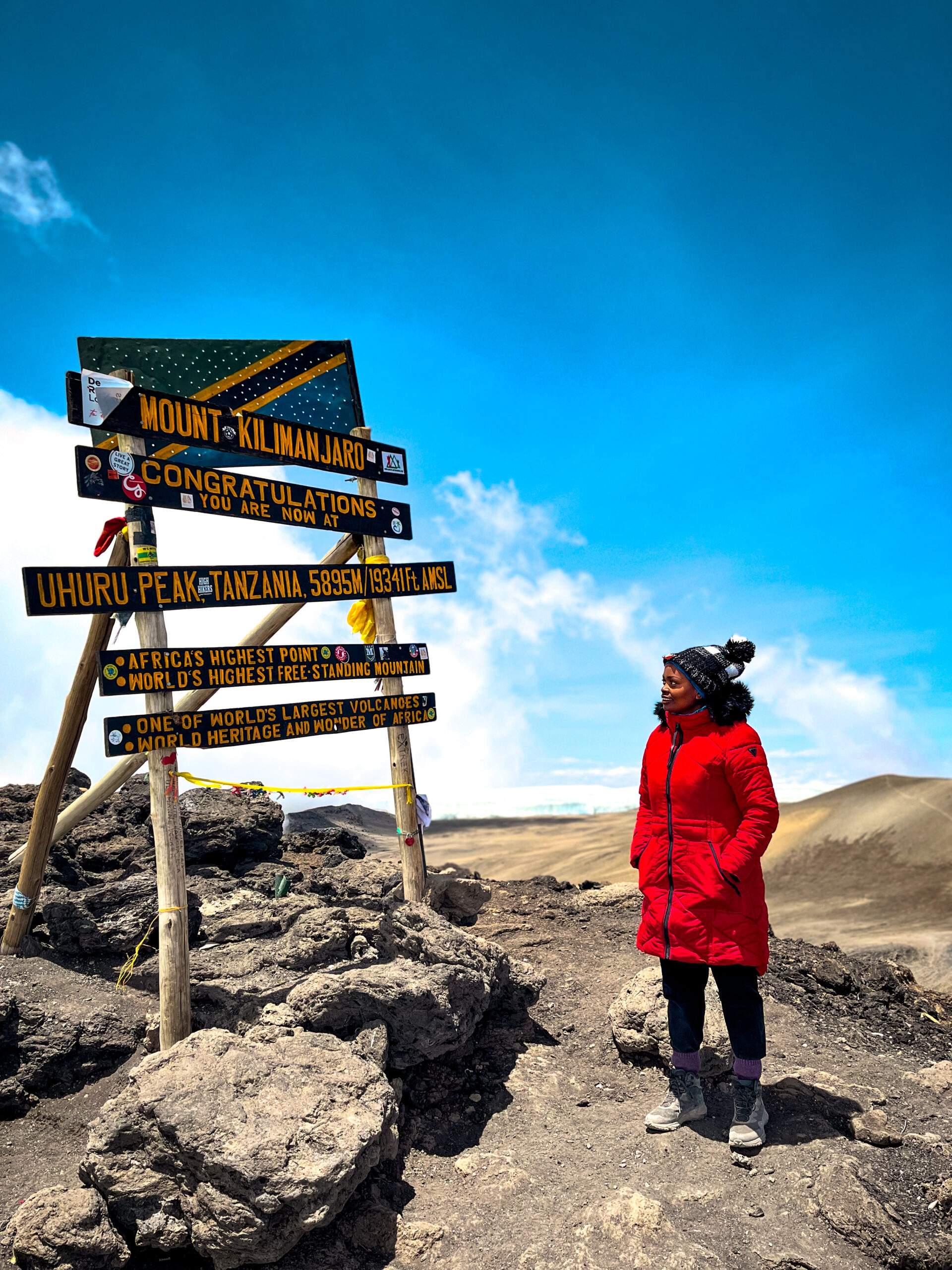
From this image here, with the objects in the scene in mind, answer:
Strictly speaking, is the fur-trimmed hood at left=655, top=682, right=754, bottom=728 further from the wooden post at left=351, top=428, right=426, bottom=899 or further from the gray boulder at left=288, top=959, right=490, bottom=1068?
the wooden post at left=351, top=428, right=426, bottom=899

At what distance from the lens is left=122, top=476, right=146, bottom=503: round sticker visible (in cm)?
484

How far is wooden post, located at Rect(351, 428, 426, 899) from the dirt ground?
1208 millimetres

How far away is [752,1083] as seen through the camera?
4.30 m

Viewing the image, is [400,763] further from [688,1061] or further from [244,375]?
[244,375]

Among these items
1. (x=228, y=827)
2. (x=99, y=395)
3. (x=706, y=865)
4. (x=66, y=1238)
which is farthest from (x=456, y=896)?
(x=99, y=395)

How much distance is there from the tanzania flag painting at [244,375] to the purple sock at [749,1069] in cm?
489

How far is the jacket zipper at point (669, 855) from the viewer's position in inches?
168

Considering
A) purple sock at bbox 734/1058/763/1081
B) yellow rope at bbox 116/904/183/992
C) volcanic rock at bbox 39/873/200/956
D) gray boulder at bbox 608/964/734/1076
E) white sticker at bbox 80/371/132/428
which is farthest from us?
volcanic rock at bbox 39/873/200/956

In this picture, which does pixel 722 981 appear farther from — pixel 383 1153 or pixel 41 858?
pixel 41 858

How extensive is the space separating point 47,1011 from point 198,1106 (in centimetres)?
230

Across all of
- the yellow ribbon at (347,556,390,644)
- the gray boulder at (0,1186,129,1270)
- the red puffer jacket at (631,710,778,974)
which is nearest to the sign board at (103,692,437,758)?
the yellow ribbon at (347,556,390,644)

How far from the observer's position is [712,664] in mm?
4387

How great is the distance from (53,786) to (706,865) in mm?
4911

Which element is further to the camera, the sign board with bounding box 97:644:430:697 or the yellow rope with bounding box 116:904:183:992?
the yellow rope with bounding box 116:904:183:992
